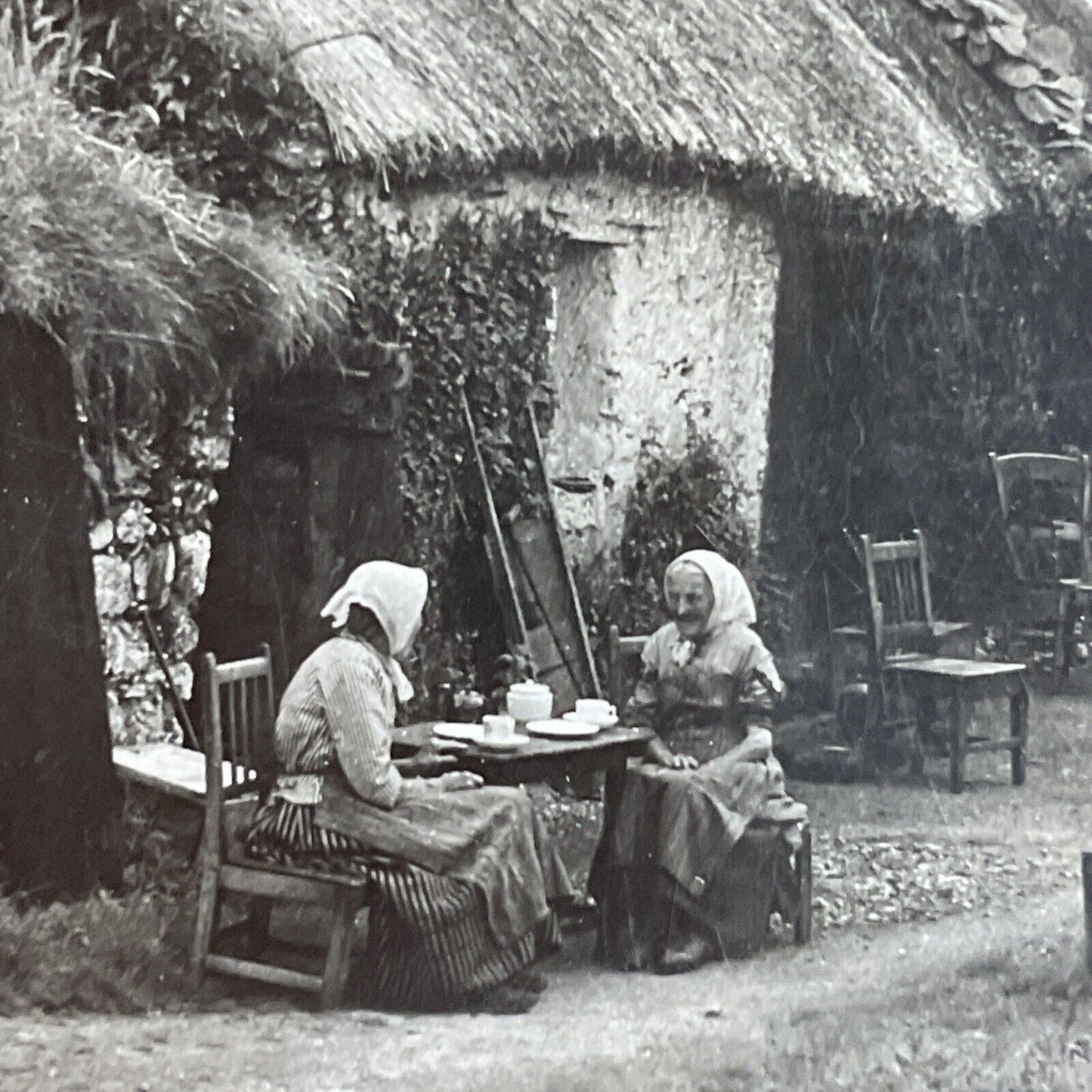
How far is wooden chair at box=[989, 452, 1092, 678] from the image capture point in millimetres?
8734

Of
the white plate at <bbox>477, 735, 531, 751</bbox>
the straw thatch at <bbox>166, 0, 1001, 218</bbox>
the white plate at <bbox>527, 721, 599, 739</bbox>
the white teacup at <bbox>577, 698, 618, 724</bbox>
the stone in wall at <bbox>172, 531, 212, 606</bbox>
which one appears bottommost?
the white plate at <bbox>477, 735, 531, 751</bbox>

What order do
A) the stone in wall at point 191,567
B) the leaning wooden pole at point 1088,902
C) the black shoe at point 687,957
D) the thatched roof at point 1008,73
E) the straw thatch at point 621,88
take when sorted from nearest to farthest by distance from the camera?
the leaning wooden pole at point 1088,902 → the black shoe at point 687,957 → the stone in wall at point 191,567 → the straw thatch at point 621,88 → the thatched roof at point 1008,73

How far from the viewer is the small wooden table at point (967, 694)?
8.44 m

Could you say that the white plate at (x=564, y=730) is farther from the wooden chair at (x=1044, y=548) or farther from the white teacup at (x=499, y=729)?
the wooden chair at (x=1044, y=548)

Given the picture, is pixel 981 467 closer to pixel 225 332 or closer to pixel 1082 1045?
pixel 225 332

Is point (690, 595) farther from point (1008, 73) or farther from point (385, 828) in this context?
point (1008, 73)

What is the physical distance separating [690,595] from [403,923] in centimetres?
143

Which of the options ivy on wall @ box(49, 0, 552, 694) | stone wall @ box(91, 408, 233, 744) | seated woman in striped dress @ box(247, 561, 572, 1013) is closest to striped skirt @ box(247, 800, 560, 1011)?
seated woman in striped dress @ box(247, 561, 572, 1013)

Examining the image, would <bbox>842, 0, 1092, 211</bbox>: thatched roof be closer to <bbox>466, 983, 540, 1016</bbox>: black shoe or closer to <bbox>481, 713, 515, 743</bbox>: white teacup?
<bbox>481, 713, 515, 743</bbox>: white teacup

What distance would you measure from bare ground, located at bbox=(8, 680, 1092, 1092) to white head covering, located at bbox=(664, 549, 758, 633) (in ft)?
3.55

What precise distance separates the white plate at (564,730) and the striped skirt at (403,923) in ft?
2.32

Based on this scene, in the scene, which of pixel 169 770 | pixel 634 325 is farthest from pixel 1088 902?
pixel 634 325

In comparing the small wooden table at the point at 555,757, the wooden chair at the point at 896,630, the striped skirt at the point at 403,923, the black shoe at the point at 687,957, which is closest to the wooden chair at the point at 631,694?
the black shoe at the point at 687,957

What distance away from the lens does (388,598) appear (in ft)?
17.9
